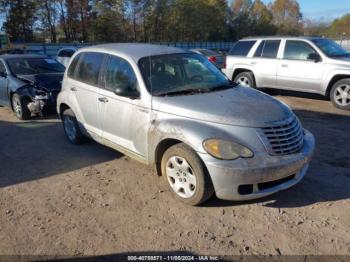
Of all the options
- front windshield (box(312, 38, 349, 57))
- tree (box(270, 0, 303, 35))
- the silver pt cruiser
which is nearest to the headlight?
the silver pt cruiser

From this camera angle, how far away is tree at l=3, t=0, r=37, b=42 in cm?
4012

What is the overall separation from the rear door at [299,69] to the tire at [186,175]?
6.47 m

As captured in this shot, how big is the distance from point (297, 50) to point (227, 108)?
6.49m

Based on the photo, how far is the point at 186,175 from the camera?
4.11m

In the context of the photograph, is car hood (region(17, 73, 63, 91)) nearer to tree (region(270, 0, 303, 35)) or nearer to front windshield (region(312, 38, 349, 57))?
front windshield (region(312, 38, 349, 57))

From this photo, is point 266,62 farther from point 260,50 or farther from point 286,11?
point 286,11

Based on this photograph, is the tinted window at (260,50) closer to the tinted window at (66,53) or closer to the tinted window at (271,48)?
the tinted window at (271,48)

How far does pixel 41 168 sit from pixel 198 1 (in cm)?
5762

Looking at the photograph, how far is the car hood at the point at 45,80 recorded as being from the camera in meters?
8.79

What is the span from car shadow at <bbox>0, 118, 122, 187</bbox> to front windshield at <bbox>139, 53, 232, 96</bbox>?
5.60ft

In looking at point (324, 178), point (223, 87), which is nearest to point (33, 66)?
point (223, 87)

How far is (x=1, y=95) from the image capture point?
31.7 feet

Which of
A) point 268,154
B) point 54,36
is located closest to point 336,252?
point 268,154

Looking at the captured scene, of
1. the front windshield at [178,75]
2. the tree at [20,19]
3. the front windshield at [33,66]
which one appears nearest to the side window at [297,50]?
the front windshield at [178,75]
